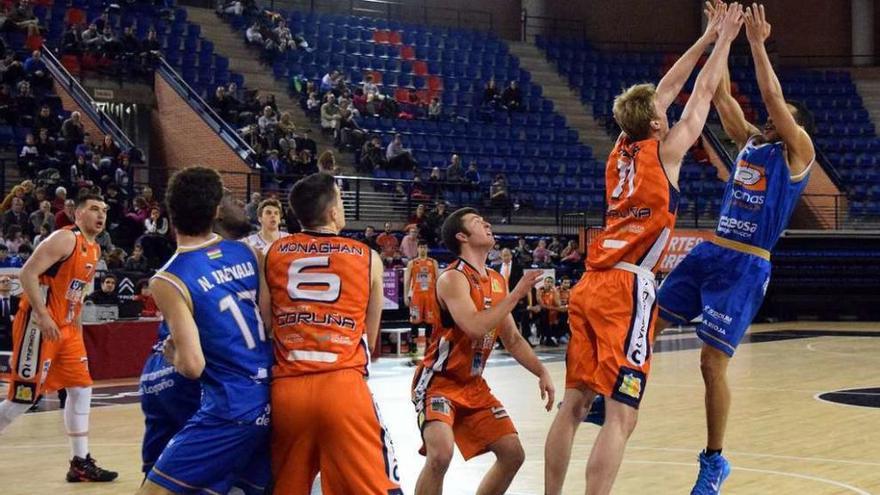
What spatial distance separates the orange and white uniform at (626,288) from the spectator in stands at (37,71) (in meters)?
16.9

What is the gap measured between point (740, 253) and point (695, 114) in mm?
947

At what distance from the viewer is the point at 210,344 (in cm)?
459

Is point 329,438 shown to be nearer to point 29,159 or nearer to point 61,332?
point 61,332

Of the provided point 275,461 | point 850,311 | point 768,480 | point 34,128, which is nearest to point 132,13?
point 34,128

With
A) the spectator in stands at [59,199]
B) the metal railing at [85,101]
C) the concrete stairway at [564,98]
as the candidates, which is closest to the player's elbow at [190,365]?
the spectator in stands at [59,199]

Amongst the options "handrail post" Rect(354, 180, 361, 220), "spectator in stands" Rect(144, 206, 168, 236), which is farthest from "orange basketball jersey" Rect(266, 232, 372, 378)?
"handrail post" Rect(354, 180, 361, 220)

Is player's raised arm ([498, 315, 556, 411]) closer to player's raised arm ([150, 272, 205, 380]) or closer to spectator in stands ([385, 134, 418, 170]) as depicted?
player's raised arm ([150, 272, 205, 380])

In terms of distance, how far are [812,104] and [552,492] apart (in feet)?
91.9

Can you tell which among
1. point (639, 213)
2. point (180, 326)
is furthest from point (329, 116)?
point (180, 326)

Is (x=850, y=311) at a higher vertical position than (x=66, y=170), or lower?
lower

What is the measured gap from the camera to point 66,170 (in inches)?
741

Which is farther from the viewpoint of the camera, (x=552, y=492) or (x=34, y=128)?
(x=34, y=128)

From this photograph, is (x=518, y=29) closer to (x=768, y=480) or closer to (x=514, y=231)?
(x=514, y=231)

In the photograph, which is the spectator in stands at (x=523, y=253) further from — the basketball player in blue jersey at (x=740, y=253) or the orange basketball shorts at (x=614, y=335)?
the orange basketball shorts at (x=614, y=335)
